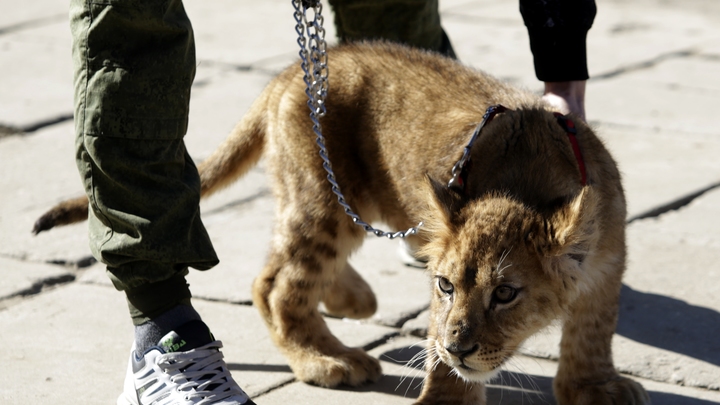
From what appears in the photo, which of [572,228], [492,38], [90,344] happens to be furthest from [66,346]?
[492,38]

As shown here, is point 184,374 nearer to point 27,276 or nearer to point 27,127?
point 27,276

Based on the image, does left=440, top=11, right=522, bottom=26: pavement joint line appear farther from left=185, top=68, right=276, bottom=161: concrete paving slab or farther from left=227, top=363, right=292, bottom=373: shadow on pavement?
left=227, top=363, right=292, bottom=373: shadow on pavement

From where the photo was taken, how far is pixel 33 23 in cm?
873

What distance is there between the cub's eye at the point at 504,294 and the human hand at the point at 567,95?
3.49 ft

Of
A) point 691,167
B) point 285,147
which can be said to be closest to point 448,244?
point 285,147

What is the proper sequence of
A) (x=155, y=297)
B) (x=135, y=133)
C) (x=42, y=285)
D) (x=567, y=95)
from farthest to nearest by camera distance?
1. (x=42, y=285)
2. (x=567, y=95)
3. (x=155, y=297)
4. (x=135, y=133)

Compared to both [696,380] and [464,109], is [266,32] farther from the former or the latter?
[696,380]

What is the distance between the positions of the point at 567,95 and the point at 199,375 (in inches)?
69.9

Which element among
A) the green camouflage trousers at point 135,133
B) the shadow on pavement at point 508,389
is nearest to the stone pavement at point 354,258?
the shadow on pavement at point 508,389

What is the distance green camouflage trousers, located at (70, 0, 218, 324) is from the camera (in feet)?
9.27

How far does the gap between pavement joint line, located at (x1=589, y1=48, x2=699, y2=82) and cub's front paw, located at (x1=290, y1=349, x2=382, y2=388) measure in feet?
14.2

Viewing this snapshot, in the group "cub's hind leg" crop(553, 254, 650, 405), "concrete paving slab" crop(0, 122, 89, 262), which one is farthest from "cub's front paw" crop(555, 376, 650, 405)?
"concrete paving slab" crop(0, 122, 89, 262)

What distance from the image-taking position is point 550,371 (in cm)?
343

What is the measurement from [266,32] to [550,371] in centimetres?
580
